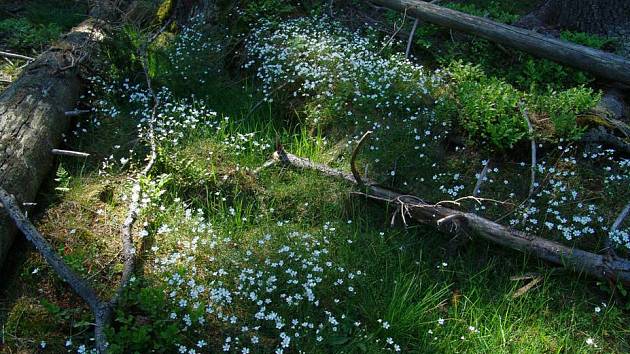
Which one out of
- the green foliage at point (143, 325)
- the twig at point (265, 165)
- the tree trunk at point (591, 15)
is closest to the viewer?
the green foliage at point (143, 325)

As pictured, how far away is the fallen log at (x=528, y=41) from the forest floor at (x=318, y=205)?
0.18 metres

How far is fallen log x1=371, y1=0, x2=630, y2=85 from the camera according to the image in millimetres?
5930

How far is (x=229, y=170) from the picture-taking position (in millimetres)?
5211

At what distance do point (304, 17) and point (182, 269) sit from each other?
15.4 feet

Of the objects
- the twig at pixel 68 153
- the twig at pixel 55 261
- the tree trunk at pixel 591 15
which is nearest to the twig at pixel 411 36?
the tree trunk at pixel 591 15

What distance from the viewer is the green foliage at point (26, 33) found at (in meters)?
7.52

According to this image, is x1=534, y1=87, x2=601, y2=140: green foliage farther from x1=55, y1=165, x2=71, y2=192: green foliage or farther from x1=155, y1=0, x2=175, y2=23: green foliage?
x1=155, y1=0, x2=175, y2=23: green foliage

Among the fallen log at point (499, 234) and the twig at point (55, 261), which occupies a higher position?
the fallen log at point (499, 234)

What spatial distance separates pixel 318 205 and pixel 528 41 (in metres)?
3.40

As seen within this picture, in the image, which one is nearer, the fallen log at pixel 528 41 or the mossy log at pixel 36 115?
the mossy log at pixel 36 115

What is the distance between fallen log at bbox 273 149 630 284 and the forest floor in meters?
0.10

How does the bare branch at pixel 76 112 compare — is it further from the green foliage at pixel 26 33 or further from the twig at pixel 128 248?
the green foliage at pixel 26 33

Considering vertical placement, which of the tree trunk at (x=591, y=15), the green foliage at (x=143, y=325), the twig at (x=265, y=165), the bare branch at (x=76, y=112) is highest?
the tree trunk at (x=591, y=15)

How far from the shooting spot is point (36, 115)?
5.26m
